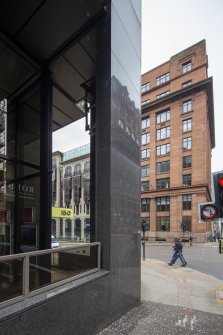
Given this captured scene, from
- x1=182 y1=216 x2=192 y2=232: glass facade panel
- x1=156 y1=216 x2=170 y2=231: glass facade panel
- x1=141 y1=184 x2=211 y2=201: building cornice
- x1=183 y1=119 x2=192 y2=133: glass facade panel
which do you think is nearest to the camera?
x1=141 y1=184 x2=211 y2=201: building cornice

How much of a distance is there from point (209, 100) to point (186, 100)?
664cm

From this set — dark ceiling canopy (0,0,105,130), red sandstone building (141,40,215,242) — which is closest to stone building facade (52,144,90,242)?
dark ceiling canopy (0,0,105,130)

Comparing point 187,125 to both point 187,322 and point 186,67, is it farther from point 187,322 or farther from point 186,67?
point 187,322

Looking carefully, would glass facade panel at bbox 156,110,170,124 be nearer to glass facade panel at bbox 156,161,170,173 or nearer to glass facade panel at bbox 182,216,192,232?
glass facade panel at bbox 156,161,170,173

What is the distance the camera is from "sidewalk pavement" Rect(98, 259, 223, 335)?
5730 mm

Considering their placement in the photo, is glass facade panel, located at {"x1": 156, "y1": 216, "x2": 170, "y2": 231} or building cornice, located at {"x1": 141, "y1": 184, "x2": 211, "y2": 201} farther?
glass facade panel, located at {"x1": 156, "y1": 216, "x2": 170, "y2": 231}

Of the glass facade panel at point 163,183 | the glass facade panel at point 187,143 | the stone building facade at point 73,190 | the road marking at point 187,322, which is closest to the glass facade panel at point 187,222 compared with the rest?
the glass facade panel at point 163,183

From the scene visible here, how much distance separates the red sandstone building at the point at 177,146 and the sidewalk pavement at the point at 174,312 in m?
36.0

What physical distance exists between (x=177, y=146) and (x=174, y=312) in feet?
150

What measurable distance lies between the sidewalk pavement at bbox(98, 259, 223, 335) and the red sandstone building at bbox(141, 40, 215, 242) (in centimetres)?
3603

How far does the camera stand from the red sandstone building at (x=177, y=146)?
1853 inches

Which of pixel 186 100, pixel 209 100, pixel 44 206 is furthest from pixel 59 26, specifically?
pixel 209 100

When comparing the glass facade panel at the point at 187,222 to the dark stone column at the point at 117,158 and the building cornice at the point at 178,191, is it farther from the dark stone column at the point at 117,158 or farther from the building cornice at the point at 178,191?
the dark stone column at the point at 117,158

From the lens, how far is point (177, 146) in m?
50.7
